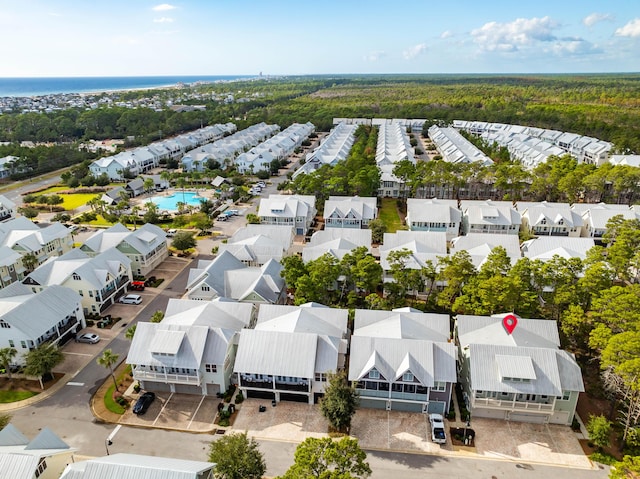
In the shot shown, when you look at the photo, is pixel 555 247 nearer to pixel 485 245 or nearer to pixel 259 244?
pixel 485 245

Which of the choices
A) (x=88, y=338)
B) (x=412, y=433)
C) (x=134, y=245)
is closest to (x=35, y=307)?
(x=88, y=338)

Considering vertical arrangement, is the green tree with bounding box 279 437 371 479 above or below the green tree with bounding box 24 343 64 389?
above

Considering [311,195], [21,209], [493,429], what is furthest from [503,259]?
[21,209]

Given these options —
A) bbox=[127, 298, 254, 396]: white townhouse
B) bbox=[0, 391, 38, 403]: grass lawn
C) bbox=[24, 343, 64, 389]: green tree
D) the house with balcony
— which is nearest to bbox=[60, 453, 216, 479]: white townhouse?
bbox=[127, 298, 254, 396]: white townhouse

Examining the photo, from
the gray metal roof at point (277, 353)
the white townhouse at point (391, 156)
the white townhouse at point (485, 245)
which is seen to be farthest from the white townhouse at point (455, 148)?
the gray metal roof at point (277, 353)

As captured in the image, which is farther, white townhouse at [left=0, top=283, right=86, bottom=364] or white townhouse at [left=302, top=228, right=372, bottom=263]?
white townhouse at [left=302, top=228, right=372, bottom=263]

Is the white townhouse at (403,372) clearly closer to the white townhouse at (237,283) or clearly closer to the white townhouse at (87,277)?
the white townhouse at (237,283)

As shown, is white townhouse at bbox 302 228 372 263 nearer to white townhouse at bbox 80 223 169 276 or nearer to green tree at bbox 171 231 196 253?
green tree at bbox 171 231 196 253

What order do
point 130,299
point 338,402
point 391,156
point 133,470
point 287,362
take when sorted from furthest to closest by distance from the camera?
point 391,156 → point 130,299 → point 287,362 → point 338,402 → point 133,470
